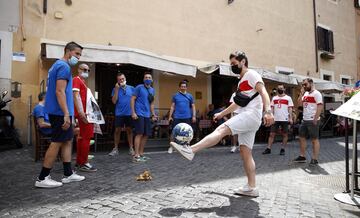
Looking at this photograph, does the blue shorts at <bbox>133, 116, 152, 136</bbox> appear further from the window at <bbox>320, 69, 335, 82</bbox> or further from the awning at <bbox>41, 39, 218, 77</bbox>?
the window at <bbox>320, 69, 335, 82</bbox>

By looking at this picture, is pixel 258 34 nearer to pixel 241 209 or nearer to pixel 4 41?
pixel 4 41

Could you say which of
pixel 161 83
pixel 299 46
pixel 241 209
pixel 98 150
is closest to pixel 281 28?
→ pixel 299 46

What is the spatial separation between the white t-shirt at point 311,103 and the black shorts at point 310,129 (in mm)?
104

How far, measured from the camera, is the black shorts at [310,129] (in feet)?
21.8

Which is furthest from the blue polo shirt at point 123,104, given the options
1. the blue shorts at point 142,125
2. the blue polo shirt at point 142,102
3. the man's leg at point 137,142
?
the man's leg at point 137,142

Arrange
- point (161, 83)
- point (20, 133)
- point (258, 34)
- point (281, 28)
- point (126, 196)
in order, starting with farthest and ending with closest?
1. point (281, 28)
2. point (258, 34)
3. point (161, 83)
4. point (20, 133)
5. point (126, 196)

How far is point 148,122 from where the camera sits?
660 centimetres

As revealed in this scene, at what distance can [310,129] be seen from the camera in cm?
671

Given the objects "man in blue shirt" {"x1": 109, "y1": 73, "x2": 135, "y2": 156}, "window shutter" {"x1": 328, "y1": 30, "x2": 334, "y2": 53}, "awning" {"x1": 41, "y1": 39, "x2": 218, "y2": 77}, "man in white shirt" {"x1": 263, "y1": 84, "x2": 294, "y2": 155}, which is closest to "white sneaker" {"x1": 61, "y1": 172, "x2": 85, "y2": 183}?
"man in blue shirt" {"x1": 109, "y1": 73, "x2": 135, "y2": 156}

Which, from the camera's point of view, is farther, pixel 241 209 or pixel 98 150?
pixel 98 150

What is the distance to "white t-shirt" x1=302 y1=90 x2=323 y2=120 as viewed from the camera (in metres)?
6.70

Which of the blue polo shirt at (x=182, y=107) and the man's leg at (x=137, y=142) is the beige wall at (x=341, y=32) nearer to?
the blue polo shirt at (x=182, y=107)

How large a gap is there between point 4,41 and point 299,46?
1419cm

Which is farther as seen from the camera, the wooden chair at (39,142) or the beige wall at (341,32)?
the beige wall at (341,32)
